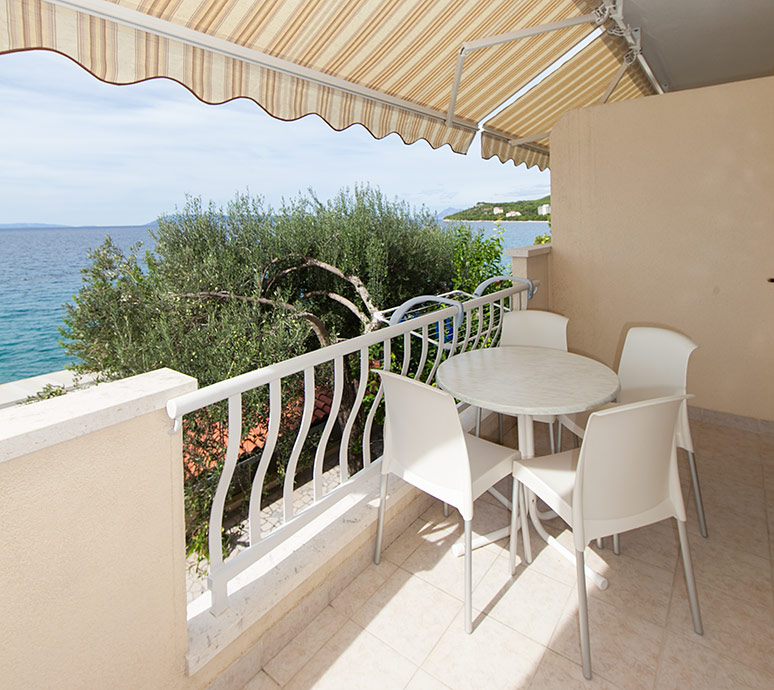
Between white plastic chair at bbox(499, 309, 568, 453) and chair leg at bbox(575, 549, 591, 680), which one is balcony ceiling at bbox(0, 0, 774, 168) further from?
chair leg at bbox(575, 549, 591, 680)

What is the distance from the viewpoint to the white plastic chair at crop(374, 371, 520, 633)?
84.0 inches

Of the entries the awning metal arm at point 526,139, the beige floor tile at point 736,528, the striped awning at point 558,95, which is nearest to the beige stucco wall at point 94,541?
the beige floor tile at point 736,528

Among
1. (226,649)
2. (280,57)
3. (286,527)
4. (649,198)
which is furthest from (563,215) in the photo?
(226,649)

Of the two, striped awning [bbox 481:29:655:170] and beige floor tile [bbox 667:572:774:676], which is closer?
beige floor tile [bbox 667:572:774:676]

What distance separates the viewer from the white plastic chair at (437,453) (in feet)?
7.00

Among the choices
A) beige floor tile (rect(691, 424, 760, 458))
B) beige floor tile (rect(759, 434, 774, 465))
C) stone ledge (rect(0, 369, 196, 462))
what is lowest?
beige floor tile (rect(759, 434, 774, 465))

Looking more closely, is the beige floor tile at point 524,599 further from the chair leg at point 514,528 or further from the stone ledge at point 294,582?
the stone ledge at point 294,582

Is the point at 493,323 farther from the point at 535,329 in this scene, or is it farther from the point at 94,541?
the point at 94,541

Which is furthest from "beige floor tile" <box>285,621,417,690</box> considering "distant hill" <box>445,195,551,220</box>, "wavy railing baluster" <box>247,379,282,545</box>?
"distant hill" <box>445,195,551,220</box>

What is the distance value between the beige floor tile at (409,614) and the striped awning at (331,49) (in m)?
2.83

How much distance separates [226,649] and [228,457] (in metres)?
0.76

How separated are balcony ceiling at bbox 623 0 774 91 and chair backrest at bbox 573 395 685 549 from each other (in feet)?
13.0

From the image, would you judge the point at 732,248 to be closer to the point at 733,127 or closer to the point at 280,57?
the point at 733,127

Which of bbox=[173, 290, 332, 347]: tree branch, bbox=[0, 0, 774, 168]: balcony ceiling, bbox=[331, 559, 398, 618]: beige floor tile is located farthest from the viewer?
bbox=[173, 290, 332, 347]: tree branch
